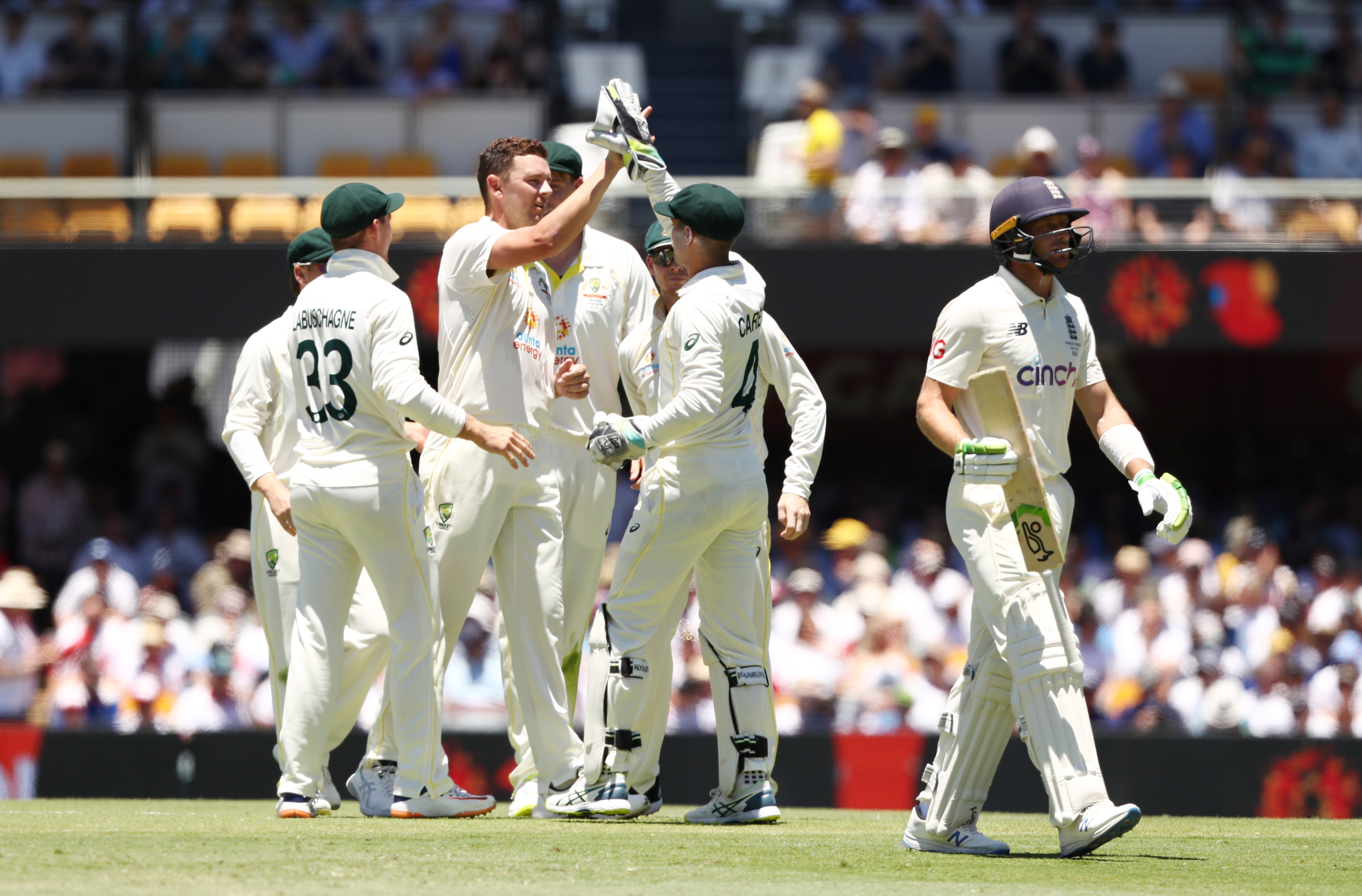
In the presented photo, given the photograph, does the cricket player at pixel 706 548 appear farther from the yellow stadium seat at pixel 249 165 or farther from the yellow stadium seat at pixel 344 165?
the yellow stadium seat at pixel 249 165

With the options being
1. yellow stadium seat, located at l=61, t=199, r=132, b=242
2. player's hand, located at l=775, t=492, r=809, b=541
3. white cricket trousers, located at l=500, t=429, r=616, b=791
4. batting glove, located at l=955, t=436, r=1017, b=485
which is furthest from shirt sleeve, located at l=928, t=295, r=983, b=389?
yellow stadium seat, located at l=61, t=199, r=132, b=242

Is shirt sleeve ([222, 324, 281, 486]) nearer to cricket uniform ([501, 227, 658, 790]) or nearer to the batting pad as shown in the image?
cricket uniform ([501, 227, 658, 790])

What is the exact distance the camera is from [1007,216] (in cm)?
587

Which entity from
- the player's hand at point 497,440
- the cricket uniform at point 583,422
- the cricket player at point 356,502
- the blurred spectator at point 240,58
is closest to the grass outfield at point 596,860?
the cricket player at point 356,502

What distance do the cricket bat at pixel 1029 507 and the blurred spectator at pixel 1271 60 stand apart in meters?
11.2

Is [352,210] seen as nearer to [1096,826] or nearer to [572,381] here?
[572,381]

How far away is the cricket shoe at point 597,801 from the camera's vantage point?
256 inches

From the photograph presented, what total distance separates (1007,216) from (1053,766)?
1767 mm

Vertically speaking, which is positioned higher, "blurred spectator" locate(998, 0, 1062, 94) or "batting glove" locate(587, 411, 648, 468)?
"blurred spectator" locate(998, 0, 1062, 94)

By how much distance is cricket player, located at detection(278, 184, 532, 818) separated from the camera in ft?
20.5

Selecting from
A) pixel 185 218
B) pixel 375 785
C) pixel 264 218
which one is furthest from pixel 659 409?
pixel 185 218

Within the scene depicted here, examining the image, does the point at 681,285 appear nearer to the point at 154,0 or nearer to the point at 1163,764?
the point at 1163,764

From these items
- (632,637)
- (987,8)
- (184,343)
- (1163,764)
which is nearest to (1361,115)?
(987,8)

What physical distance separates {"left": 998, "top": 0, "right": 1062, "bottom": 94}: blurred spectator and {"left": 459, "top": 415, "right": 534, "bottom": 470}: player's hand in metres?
10.0
